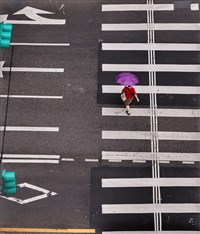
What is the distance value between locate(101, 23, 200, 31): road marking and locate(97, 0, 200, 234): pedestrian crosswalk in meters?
0.05

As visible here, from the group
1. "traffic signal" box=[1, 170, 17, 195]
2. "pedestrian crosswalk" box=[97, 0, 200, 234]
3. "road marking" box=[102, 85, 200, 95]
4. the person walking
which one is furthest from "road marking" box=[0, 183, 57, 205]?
"road marking" box=[102, 85, 200, 95]

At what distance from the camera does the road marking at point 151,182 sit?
68.8 ft

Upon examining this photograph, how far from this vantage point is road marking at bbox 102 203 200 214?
20484 mm

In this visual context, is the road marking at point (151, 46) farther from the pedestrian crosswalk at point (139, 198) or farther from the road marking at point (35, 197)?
the road marking at point (35, 197)

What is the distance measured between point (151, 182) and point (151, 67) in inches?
233

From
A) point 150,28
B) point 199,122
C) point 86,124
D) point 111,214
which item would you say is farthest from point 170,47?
point 111,214

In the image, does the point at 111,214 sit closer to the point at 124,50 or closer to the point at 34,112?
the point at 34,112

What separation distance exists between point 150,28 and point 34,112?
742cm

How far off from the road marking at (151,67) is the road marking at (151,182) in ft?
18.5

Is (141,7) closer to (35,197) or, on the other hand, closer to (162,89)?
(162,89)

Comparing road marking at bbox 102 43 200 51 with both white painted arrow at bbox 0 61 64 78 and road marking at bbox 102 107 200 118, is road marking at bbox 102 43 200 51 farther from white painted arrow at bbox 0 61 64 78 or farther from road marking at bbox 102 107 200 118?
road marking at bbox 102 107 200 118

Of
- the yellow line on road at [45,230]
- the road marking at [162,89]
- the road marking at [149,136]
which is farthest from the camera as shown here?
the road marking at [162,89]

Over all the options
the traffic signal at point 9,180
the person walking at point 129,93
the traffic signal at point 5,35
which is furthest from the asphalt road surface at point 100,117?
the traffic signal at point 5,35

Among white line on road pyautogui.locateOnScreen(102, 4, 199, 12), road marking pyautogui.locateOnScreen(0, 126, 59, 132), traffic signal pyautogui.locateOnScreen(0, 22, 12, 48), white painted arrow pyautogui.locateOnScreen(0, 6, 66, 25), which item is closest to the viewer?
traffic signal pyautogui.locateOnScreen(0, 22, 12, 48)
